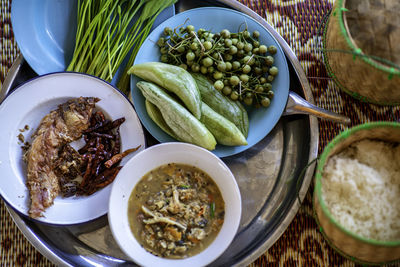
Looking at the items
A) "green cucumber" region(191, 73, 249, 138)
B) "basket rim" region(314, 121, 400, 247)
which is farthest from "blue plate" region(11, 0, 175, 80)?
"basket rim" region(314, 121, 400, 247)

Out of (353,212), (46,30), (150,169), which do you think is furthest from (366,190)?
(46,30)

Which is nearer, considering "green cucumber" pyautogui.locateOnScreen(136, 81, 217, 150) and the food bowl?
the food bowl

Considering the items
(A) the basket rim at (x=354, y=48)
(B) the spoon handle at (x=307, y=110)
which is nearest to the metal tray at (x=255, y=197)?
(B) the spoon handle at (x=307, y=110)

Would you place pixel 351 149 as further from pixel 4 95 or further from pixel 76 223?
pixel 4 95

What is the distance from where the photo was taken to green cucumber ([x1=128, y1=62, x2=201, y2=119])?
1.89m

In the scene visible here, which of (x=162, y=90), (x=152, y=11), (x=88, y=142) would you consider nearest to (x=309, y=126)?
(x=162, y=90)

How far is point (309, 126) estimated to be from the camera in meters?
2.05

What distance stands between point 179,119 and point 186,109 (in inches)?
3.2

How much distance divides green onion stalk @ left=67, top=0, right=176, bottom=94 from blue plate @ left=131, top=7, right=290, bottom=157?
10 centimetres

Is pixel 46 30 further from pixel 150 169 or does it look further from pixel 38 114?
pixel 150 169

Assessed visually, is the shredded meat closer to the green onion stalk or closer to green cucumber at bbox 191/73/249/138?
the green onion stalk

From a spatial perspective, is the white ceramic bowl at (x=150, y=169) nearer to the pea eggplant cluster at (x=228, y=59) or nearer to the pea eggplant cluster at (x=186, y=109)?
the pea eggplant cluster at (x=186, y=109)

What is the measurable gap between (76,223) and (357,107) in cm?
168

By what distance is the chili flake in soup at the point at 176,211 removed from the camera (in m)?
1.83
